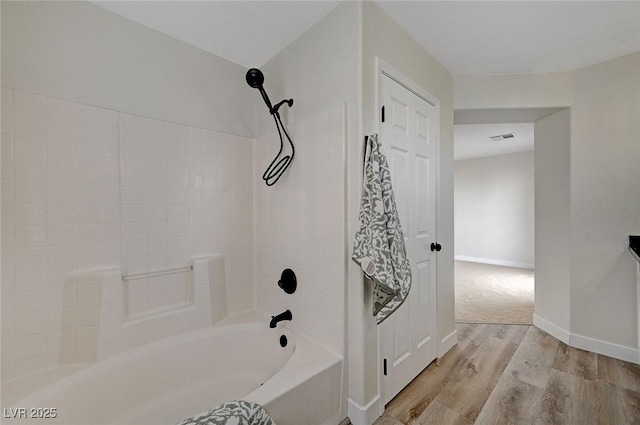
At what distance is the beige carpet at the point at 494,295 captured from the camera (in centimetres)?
280

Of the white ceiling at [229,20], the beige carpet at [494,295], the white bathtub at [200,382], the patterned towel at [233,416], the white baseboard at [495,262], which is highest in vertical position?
the white ceiling at [229,20]

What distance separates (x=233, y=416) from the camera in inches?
35.4

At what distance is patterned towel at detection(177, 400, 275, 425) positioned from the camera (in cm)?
87

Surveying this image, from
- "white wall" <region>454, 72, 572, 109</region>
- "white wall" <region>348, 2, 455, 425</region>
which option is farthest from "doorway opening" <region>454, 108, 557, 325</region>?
"white wall" <region>348, 2, 455, 425</region>

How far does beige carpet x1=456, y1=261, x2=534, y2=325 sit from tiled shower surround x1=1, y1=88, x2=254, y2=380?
8.94 feet

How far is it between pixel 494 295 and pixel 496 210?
2.66 metres

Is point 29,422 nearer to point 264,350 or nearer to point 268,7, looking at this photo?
point 264,350

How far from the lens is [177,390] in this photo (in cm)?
148

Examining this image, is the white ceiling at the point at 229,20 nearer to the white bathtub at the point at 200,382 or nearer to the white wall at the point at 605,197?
the white bathtub at the point at 200,382

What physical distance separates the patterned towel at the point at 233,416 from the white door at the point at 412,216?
2.57ft

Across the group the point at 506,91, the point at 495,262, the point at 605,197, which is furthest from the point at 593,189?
the point at 495,262

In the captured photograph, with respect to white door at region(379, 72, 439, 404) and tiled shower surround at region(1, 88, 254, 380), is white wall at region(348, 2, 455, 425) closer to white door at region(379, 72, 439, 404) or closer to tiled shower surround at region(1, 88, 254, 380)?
white door at region(379, 72, 439, 404)

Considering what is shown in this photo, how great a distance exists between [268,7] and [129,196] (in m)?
1.32

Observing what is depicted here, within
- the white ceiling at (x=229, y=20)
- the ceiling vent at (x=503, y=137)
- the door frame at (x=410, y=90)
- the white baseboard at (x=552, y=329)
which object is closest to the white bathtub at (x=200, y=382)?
the door frame at (x=410, y=90)
